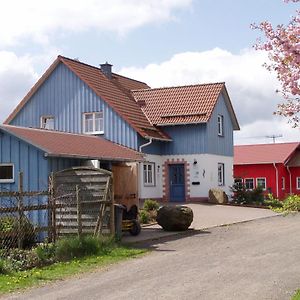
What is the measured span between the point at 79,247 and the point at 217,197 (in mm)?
21080

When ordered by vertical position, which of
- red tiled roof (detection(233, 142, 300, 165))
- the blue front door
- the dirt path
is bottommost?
the dirt path

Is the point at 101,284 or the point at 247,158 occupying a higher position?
the point at 247,158

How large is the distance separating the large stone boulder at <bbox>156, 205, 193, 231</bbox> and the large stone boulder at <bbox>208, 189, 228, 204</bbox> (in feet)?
46.1

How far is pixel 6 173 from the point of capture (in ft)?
64.6

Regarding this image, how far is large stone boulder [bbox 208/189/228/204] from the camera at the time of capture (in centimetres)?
→ 3531

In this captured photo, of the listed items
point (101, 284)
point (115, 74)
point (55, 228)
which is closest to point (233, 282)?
point (101, 284)

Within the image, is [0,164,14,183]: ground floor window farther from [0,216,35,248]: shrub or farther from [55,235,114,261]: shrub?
[55,235,114,261]: shrub

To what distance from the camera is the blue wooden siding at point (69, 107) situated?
33.4m

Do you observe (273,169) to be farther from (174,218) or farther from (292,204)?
(292,204)

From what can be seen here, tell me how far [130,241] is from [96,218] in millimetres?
1504

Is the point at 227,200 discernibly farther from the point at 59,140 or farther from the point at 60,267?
the point at 60,267

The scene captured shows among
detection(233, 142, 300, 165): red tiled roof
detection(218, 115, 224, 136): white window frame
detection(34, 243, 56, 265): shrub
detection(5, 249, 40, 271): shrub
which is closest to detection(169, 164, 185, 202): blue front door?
detection(218, 115, 224, 136): white window frame

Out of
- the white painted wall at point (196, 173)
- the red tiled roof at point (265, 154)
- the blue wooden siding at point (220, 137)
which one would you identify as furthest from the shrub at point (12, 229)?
the red tiled roof at point (265, 154)

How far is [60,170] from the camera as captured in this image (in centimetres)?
1938
